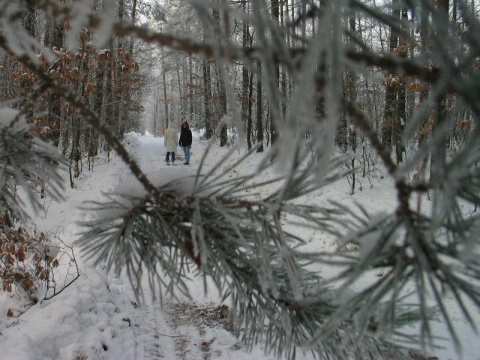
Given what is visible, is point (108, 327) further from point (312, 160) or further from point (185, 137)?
point (185, 137)

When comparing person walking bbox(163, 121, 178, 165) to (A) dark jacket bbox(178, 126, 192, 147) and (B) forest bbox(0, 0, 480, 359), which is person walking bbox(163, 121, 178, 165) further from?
(B) forest bbox(0, 0, 480, 359)

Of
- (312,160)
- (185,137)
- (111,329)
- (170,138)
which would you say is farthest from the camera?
(185,137)

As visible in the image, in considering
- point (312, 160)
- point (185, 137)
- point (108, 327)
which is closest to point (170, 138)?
point (185, 137)

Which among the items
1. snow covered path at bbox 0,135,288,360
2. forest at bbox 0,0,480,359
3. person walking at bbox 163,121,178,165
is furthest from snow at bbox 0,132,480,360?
person walking at bbox 163,121,178,165

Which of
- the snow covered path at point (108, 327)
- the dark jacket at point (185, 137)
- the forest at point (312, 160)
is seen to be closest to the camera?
the forest at point (312, 160)

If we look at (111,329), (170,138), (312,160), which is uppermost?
(170,138)

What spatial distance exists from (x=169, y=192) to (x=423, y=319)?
1.86ft

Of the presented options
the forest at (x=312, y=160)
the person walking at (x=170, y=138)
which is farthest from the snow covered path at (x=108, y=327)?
the person walking at (x=170, y=138)

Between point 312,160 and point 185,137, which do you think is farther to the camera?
point 185,137

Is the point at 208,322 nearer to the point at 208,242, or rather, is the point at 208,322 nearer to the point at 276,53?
the point at 208,242

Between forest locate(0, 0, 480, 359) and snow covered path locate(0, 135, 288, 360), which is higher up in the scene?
forest locate(0, 0, 480, 359)

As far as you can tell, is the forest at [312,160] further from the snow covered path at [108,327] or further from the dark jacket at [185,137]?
the dark jacket at [185,137]

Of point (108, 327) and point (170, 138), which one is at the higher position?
point (170, 138)

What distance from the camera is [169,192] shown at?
84 centimetres
